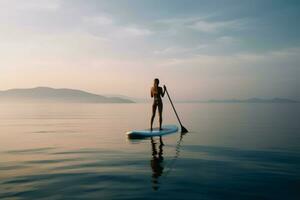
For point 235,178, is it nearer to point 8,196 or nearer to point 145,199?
point 145,199

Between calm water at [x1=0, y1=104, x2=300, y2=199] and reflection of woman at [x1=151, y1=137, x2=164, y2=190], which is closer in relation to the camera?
calm water at [x1=0, y1=104, x2=300, y2=199]

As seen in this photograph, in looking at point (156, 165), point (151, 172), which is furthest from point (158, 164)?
point (151, 172)

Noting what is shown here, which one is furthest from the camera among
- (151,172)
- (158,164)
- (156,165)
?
(158,164)

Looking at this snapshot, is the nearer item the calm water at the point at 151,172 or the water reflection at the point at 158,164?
the calm water at the point at 151,172

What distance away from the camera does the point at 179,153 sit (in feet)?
45.0

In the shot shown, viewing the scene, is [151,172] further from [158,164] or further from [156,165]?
[158,164]

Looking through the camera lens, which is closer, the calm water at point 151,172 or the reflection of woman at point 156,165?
the calm water at point 151,172

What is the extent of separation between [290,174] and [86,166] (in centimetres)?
683

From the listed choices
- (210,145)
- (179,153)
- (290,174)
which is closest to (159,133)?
(210,145)

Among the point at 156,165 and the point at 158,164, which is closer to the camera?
the point at 156,165

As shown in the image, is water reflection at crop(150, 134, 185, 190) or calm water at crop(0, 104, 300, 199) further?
water reflection at crop(150, 134, 185, 190)

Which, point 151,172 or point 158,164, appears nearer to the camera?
point 151,172

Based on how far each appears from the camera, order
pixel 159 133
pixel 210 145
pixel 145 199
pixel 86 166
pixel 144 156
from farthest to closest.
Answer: pixel 159 133 < pixel 210 145 < pixel 144 156 < pixel 86 166 < pixel 145 199

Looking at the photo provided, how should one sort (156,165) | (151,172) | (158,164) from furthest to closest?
(158,164)
(156,165)
(151,172)
